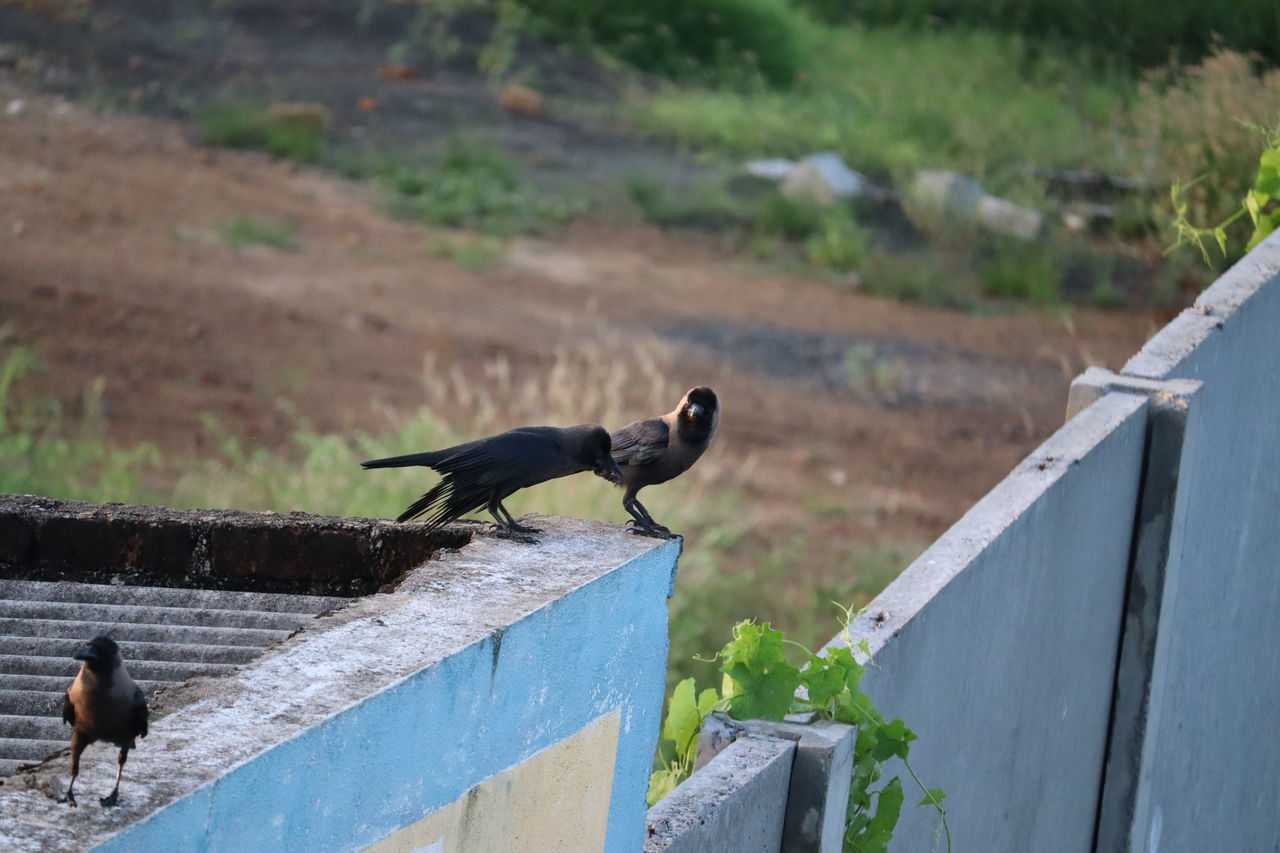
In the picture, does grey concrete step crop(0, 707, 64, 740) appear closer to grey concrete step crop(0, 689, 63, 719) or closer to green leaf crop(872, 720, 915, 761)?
grey concrete step crop(0, 689, 63, 719)

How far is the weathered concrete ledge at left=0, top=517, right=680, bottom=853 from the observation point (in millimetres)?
1730

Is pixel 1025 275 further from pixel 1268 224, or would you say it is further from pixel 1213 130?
pixel 1268 224

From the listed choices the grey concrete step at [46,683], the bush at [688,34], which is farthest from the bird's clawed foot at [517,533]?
the bush at [688,34]

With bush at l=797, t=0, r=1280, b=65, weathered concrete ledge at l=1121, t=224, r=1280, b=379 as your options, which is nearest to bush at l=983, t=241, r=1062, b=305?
bush at l=797, t=0, r=1280, b=65

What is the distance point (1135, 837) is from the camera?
5035mm

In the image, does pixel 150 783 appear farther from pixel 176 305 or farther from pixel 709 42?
pixel 709 42

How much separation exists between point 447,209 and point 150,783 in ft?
47.7

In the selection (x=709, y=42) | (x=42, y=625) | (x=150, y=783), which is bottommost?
(x=42, y=625)

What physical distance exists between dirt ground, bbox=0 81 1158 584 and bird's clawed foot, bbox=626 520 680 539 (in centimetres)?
758

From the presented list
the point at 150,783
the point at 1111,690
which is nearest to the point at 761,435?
the point at 1111,690

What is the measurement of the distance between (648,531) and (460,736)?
2.34 feet

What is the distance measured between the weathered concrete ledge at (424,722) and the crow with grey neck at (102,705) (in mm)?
41

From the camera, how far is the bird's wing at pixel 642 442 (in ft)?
11.0

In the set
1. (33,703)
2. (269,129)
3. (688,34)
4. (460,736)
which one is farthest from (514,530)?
(688,34)
